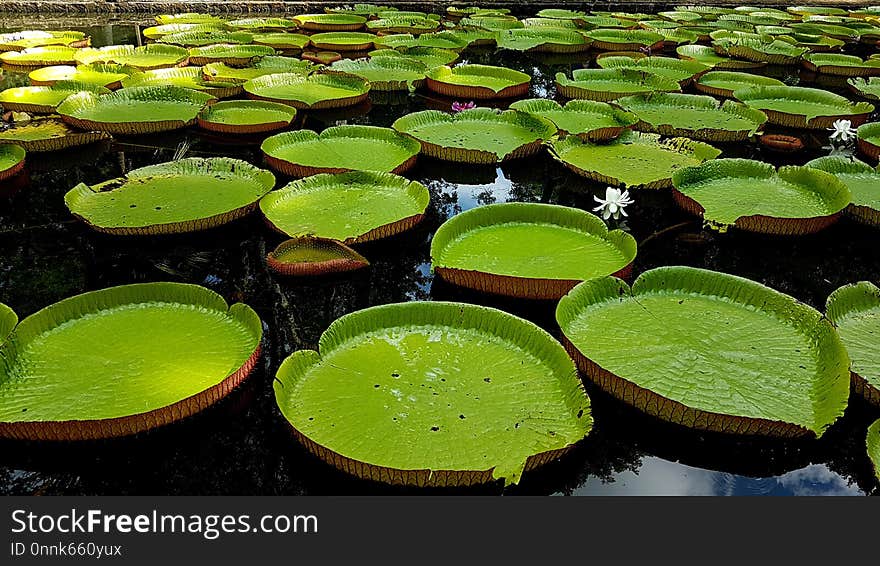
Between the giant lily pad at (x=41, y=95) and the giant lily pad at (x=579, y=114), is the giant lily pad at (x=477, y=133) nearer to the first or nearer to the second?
the giant lily pad at (x=579, y=114)

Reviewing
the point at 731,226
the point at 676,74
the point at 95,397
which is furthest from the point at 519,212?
the point at 676,74

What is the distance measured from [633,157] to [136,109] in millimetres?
3701

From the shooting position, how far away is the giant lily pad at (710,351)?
1.97 m

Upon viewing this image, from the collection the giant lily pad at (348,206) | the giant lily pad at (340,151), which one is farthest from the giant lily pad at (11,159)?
the giant lily pad at (348,206)

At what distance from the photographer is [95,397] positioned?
196cm

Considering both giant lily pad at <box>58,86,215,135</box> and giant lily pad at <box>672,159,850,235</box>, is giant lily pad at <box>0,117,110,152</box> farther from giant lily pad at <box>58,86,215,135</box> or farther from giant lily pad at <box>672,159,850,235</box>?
giant lily pad at <box>672,159,850,235</box>

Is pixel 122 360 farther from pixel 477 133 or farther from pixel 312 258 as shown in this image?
pixel 477 133

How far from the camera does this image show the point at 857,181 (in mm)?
3830

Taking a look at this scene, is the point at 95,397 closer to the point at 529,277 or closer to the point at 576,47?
the point at 529,277

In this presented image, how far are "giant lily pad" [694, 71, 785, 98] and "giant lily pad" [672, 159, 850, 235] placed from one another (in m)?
2.26

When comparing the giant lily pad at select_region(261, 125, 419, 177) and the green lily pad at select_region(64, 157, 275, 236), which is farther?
the giant lily pad at select_region(261, 125, 419, 177)

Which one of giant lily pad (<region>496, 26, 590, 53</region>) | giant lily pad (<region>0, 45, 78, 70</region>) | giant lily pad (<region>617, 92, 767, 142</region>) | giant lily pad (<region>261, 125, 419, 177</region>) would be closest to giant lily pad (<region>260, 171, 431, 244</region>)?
giant lily pad (<region>261, 125, 419, 177</region>)

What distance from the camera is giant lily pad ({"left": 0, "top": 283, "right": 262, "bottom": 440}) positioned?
188cm

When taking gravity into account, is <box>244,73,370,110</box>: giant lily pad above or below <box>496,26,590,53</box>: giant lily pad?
below
